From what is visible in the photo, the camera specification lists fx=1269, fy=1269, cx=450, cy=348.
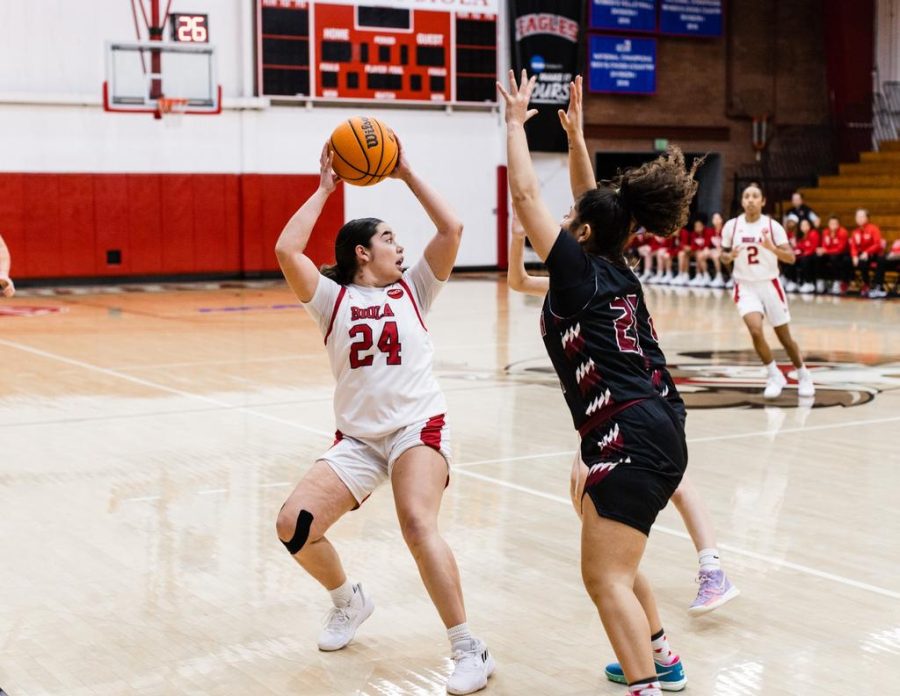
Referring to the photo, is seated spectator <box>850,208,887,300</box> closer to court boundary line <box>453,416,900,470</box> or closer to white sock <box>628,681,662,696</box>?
court boundary line <box>453,416,900,470</box>

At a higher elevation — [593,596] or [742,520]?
[593,596]

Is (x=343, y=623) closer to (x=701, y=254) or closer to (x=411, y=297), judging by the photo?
(x=411, y=297)

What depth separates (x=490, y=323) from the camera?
16.9 metres

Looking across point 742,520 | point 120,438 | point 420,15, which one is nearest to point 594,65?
point 420,15

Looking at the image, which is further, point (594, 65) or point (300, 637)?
point (594, 65)

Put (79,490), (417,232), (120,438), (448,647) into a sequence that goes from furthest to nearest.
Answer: (417,232) < (120,438) < (79,490) < (448,647)

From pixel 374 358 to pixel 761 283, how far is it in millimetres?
6820

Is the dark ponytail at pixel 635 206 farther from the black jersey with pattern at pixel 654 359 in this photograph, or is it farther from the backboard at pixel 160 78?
the backboard at pixel 160 78

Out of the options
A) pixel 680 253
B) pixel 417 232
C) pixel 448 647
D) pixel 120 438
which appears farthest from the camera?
pixel 417 232

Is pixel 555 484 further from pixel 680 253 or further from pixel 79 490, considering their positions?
pixel 680 253

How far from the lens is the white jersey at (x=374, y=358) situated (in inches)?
178

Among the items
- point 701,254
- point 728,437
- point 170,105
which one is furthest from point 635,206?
point 701,254

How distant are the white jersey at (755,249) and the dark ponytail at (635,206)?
276 inches

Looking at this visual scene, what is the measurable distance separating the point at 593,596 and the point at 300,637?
156cm
